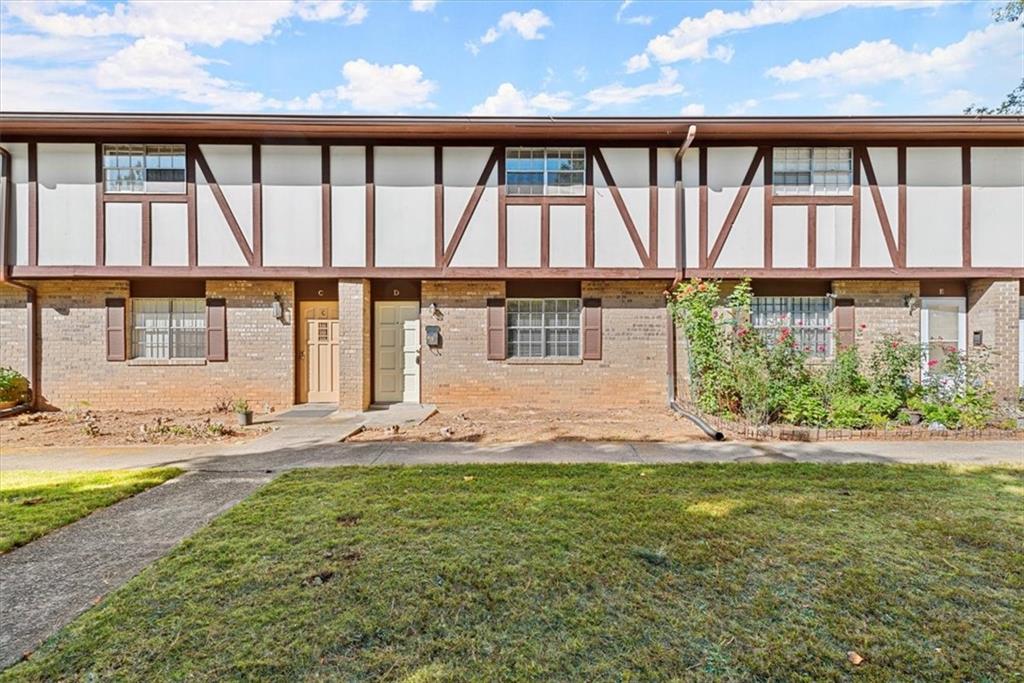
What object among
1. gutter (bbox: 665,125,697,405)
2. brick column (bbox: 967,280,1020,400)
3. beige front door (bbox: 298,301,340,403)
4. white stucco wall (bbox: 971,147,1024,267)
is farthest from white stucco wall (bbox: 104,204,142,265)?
brick column (bbox: 967,280,1020,400)

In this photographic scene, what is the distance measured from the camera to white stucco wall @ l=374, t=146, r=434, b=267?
9453mm

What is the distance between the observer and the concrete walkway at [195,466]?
2803 mm

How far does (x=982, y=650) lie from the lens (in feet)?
7.36

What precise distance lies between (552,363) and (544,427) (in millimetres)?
2175

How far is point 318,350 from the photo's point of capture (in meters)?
10.4

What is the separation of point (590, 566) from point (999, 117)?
38.0 ft

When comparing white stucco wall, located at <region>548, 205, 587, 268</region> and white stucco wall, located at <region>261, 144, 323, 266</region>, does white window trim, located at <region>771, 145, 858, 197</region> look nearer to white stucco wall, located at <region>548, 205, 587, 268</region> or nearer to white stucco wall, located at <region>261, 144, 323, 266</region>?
white stucco wall, located at <region>548, 205, 587, 268</region>

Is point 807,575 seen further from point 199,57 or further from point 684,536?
point 199,57

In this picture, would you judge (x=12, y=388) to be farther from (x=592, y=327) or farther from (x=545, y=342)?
(x=592, y=327)

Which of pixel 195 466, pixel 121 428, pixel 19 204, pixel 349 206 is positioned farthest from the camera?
pixel 349 206

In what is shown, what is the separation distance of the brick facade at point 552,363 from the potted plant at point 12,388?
25.4 feet

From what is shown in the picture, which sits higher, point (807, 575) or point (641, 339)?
point (641, 339)

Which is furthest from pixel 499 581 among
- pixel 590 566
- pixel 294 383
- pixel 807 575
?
pixel 294 383

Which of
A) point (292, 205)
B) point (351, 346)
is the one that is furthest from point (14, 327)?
point (351, 346)
